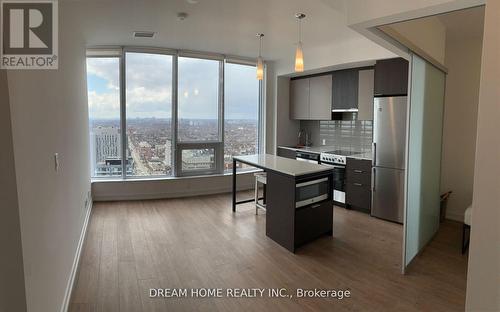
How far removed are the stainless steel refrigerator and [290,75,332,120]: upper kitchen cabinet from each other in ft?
4.08

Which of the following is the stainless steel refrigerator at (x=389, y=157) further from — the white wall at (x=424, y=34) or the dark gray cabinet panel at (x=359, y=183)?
the white wall at (x=424, y=34)

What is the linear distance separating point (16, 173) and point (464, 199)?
5484 mm

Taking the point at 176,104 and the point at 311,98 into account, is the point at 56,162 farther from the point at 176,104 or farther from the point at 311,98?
the point at 311,98

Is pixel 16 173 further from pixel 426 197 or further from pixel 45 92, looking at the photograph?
pixel 426 197

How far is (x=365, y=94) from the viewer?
16.5 ft

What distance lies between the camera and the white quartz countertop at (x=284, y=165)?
142 inches

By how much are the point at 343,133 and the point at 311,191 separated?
2587 mm

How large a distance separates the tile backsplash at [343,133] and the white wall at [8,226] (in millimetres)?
5199

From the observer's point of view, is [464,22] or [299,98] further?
[299,98]

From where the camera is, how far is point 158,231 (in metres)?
4.12

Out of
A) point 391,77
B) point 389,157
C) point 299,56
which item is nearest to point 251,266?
point 299,56

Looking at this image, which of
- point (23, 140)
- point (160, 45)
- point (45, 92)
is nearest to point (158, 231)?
point (45, 92)

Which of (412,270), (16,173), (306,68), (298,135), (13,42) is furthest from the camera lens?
(298,135)

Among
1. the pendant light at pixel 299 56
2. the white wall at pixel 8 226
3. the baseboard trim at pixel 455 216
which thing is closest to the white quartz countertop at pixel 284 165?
the pendant light at pixel 299 56
